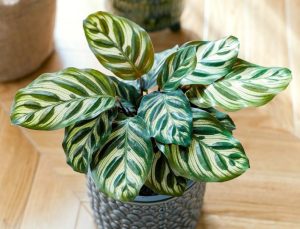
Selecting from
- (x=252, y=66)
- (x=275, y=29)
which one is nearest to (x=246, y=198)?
(x=252, y=66)

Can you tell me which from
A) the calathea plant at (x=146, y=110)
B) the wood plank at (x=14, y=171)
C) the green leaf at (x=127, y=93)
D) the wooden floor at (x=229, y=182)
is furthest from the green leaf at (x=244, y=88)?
the wood plank at (x=14, y=171)

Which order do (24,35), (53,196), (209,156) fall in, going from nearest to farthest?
(209,156) → (53,196) → (24,35)

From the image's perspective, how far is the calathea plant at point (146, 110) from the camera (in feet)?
2.39

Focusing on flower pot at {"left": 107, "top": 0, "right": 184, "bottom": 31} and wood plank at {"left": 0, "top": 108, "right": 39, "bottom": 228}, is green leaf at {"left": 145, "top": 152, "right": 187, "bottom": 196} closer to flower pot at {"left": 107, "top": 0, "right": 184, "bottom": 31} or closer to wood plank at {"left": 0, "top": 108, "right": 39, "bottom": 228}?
wood plank at {"left": 0, "top": 108, "right": 39, "bottom": 228}

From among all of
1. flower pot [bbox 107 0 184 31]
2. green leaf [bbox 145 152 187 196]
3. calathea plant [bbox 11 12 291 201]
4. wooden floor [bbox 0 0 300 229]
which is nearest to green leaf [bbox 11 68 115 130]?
calathea plant [bbox 11 12 291 201]

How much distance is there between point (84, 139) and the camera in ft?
2.55

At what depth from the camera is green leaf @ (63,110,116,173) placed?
77 cm

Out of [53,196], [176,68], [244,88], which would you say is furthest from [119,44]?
[53,196]

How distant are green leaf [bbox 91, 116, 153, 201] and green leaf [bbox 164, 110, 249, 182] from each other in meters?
0.04

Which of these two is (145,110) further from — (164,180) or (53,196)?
(53,196)

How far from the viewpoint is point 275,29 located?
148 centimetres

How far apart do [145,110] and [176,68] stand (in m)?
0.08

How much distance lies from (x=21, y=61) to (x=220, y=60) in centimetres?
70

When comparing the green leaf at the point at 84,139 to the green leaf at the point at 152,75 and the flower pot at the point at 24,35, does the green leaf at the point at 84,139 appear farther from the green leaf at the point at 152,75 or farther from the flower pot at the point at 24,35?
the flower pot at the point at 24,35
